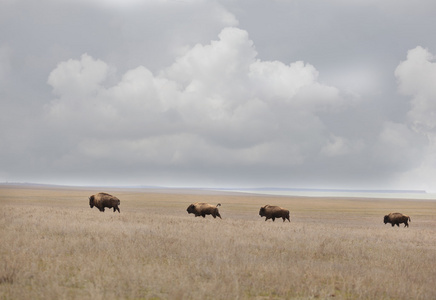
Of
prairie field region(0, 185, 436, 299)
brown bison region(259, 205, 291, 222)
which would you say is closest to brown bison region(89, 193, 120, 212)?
brown bison region(259, 205, 291, 222)

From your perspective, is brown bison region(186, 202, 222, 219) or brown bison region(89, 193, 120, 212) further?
brown bison region(186, 202, 222, 219)

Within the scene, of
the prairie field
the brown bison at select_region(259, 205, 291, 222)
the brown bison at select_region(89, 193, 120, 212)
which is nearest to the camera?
the prairie field

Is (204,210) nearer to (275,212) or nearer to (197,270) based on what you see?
(275,212)

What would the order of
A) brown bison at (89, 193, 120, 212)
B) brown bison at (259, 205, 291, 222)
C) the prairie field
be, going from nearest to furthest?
1. the prairie field
2. brown bison at (89, 193, 120, 212)
3. brown bison at (259, 205, 291, 222)

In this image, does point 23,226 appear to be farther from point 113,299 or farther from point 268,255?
point 113,299

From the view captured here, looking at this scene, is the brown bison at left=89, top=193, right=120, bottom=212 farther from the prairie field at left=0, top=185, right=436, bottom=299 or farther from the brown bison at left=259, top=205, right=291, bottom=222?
the prairie field at left=0, top=185, right=436, bottom=299

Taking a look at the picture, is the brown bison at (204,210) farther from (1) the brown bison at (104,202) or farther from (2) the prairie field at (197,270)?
(2) the prairie field at (197,270)

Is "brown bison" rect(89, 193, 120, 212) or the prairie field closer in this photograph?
the prairie field

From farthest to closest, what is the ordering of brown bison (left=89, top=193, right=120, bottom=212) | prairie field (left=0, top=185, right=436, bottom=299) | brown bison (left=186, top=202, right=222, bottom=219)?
brown bison (left=186, top=202, right=222, bottom=219), brown bison (left=89, top=193, right=120, bottom=212), prairie field (left=0, top=185, right=436, bottom=299)

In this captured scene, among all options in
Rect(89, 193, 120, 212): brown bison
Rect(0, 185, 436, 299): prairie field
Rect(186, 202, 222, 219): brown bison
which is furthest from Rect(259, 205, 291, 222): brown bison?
Rect(0, 185, 436, 299): prairie field

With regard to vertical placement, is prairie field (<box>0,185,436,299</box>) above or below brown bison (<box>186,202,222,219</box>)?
above

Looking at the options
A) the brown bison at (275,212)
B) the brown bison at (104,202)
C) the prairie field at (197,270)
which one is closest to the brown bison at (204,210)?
the brown bison at (275,212)

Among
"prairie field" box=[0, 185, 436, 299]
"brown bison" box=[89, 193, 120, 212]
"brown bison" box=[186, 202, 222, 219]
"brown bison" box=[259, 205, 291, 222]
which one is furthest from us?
"brown bison" box=[186, 202, 222, 219]

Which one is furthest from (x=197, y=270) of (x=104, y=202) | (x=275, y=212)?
(x=275, y=212)
